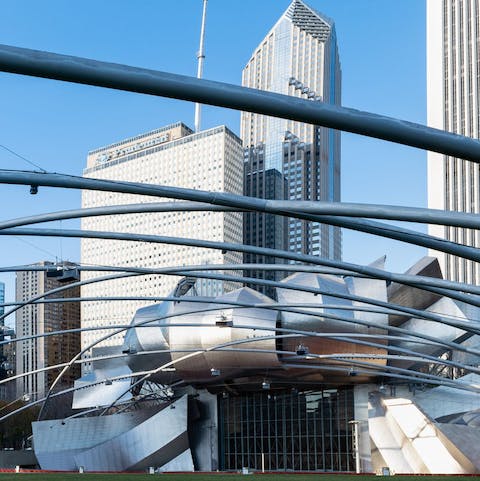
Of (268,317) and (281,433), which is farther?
(281,433)

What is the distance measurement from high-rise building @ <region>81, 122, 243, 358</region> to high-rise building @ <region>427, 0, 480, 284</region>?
39.1m

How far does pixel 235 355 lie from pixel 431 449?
10924 mm

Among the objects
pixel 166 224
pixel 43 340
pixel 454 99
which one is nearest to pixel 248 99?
pixel 454 99

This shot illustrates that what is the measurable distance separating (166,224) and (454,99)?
52.5m

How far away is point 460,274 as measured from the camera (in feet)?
364

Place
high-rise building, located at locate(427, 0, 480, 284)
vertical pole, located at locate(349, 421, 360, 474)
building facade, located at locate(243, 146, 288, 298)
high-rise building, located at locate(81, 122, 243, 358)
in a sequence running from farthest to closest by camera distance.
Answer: building facade, located at locate(243, 146, 288, 298) < high-rise building, located at locate(81, 122, 243, 358) < high-rise building, located at locate(427, 0, 480, 284) < vertical pole, located at locate(349, 421, 360, 474)

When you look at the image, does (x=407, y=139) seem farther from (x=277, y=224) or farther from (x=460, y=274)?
(x=277, y=224)

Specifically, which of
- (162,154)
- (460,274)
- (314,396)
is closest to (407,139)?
(314,396)

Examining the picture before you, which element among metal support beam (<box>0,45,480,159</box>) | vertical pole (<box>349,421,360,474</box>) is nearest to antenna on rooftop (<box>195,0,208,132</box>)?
vertical pole (<box>349,421,360,474</box>)

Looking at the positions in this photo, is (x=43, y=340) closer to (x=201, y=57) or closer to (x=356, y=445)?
(x=201, y=57)

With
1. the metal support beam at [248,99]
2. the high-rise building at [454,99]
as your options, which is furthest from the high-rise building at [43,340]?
the metal support beam at [248,99]

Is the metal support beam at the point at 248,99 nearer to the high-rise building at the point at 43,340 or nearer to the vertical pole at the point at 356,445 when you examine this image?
the vertical pole at the point at 356,445

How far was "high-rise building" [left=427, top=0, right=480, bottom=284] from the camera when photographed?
111062mm

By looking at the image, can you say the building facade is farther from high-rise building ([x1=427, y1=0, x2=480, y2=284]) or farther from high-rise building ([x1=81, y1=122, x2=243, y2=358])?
high-rise building ([x1=427, y1=0, x2=480, y2=284])
